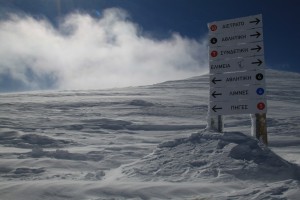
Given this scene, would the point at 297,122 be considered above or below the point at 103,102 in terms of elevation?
below

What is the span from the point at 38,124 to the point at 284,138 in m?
8.65

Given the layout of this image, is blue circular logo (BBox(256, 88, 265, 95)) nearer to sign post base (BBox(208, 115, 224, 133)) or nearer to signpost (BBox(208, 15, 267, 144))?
signpost (BBox(208, 15, 267, 144))

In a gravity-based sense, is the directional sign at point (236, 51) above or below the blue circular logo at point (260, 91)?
above

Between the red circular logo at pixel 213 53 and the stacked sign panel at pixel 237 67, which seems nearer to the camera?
the stacked sign panel at pixel 237 67

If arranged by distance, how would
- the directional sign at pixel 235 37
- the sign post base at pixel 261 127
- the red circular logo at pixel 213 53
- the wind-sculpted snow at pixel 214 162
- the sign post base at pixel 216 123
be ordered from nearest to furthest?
the wind-sculpted snow at pixel 214 162 < the sign post base at pixel 261 127 < the directional sign at pixel 235 37 < the sign post base at pixel 216 123 < the red circular logo at pixel 213 53

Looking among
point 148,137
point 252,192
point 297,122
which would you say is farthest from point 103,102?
point 252,192

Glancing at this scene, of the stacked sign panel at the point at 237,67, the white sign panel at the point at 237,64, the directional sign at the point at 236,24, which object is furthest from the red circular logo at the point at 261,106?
the directional sign at the point at 236,24

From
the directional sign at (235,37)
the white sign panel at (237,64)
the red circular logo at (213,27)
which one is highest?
the red circular logo at (213,27)

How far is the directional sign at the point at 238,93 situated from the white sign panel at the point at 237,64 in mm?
389

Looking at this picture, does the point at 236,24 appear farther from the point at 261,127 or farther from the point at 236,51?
the point at 261,127

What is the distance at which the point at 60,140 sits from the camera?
972 centimetres

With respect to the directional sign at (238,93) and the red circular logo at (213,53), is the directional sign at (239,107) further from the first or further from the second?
the red circular logo at (213,53)

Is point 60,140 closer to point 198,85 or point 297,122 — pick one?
point 297,122

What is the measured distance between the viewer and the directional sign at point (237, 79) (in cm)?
692
